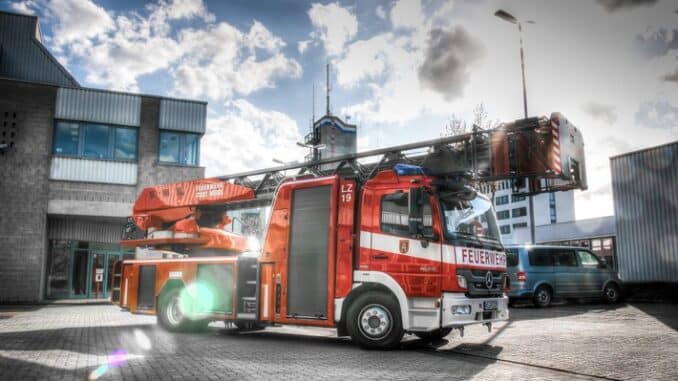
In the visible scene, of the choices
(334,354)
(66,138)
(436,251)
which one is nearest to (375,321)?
(334,354)

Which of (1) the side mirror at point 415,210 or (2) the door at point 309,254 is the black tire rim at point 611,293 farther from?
(2) the door at point 309,254

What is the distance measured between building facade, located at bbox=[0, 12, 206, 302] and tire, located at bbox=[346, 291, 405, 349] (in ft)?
61.6

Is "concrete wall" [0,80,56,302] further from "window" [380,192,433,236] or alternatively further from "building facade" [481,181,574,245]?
"building facade" [481,181,574,245]

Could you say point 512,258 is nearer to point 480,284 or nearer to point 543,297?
point 543,297

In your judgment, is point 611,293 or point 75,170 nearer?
point 611,293

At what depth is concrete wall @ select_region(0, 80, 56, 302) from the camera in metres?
23.3

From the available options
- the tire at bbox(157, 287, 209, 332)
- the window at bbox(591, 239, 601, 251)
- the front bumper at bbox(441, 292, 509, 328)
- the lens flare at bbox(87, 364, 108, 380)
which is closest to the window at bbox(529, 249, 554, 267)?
the front bumper at bbox(441, 292, 509, 328)

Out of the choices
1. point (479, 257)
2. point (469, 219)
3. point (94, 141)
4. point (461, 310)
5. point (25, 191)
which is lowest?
point (461, 310)

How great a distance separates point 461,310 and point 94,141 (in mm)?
21635

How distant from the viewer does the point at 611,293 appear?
61.0 feet

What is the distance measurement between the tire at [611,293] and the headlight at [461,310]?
11999 mm

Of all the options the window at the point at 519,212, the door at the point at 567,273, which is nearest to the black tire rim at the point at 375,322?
the door at the point at 567,273

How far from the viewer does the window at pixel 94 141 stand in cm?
2480

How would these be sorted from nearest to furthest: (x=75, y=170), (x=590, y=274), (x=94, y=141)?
1. (x=590, y=274)
2. (x=75, y=170)
3. (x=94, y=141)
